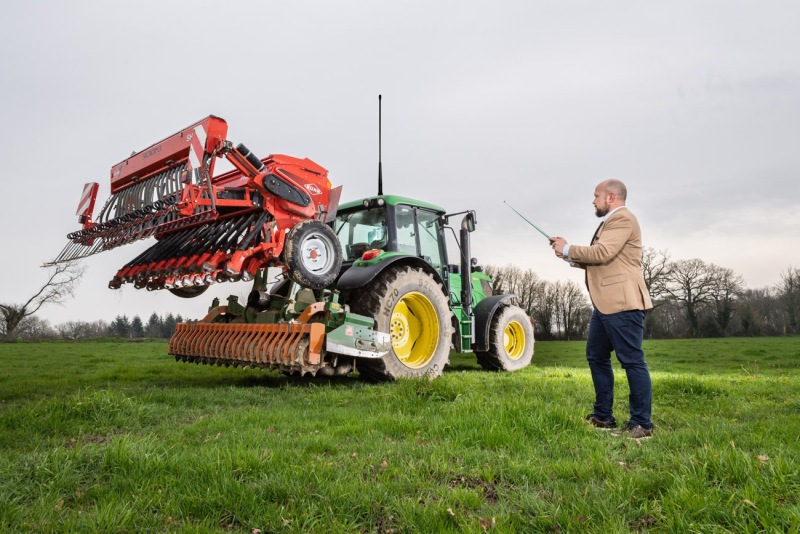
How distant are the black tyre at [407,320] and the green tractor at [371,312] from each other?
13 mm

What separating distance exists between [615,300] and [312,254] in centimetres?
343

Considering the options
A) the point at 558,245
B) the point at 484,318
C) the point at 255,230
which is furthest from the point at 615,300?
the point at 484,318

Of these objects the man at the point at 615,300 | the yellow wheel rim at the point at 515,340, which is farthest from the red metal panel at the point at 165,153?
the yellow wheel rim at the point at 515,340

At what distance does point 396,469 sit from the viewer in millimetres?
2814

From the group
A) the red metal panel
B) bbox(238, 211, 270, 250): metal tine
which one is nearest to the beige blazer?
bbox(238, 211, 270, 250): metal tine

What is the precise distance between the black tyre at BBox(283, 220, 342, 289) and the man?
2.85 meters

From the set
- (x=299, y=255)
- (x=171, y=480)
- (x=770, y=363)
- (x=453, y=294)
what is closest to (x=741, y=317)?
(x=770, y=363)

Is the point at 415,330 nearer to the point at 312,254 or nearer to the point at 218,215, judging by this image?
the point at 312,254

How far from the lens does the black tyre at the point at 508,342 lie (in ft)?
29.1

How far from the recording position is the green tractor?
19.8 feet

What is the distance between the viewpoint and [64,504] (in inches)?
98.8

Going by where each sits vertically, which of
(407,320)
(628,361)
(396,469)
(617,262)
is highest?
(617,262)

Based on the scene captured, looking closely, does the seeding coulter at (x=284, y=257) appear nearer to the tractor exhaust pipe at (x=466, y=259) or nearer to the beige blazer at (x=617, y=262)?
the tractor exhaust pipe at (x=466, y=259)

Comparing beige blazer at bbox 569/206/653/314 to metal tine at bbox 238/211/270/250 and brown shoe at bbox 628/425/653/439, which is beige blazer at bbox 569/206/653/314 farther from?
metal tine at bbox 238/211/270/250
